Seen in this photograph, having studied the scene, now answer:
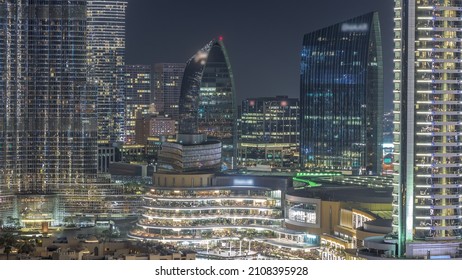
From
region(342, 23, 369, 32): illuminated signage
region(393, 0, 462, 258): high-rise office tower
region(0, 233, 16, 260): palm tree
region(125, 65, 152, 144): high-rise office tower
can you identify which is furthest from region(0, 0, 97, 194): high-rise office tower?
region(125, 65, 152, 144): high-rise office tower

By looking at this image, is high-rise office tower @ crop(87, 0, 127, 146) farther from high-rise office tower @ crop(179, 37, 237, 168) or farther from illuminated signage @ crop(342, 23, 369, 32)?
illuminated signage @ crop(342, 23, 369, 32)

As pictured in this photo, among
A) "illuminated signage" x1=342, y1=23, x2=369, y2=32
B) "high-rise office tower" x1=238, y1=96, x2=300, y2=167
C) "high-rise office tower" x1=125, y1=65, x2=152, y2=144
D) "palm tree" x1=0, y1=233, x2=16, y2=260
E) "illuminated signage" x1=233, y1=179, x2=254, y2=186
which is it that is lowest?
"palm tree" x1=0, y1=233, x2=16, y2=260

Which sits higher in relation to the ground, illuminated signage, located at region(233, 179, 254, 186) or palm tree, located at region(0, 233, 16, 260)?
illuminated signage, located at region(233, 179, 254, 186)

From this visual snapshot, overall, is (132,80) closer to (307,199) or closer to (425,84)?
(307,199)

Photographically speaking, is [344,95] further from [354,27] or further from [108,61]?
[108,61]

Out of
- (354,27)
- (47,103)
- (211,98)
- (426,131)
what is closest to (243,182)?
(47,103)

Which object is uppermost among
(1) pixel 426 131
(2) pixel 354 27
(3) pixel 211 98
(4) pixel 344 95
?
(2) pixel 354 27
